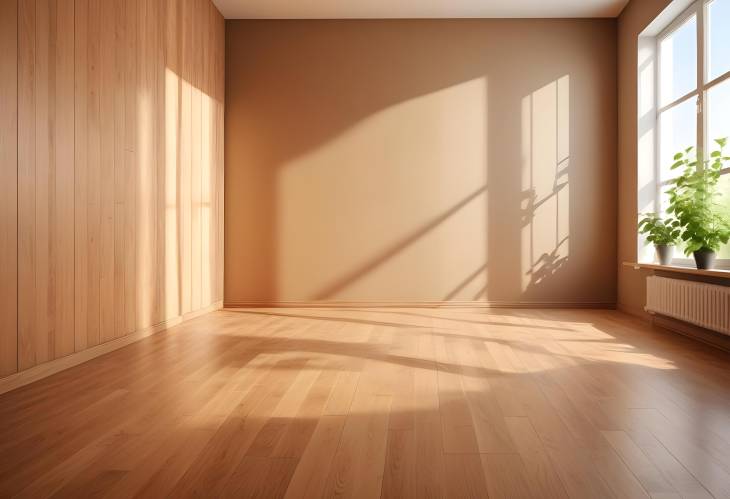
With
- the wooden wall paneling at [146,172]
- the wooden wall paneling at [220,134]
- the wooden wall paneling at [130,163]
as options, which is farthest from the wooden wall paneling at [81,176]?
the wooden wall paneling at [220,134]

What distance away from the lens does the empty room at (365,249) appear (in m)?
2.08

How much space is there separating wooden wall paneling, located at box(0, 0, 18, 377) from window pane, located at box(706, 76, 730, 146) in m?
4.63

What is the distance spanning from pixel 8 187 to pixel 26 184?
152mm

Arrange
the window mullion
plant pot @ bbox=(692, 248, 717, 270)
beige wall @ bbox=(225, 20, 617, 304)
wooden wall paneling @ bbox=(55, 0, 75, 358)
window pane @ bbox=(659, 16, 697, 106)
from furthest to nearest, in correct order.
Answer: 1. beige wall @ bbox=(225, 20, 617, 304)
2. window pane @ bbox=(659, 16, 697, 106)
3. the window mullion
4. plant pot @ bbox=(692, 248, 717, 270)
5. wooden wall paneling @ bbox=(55, 0, 75, 358)

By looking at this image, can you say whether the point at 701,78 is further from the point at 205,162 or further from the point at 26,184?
the point at 26,184

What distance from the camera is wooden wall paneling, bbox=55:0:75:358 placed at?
3.36 meters

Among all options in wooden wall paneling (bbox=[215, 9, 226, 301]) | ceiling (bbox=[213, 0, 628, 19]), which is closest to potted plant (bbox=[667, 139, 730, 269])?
ceiling (bbox=[213, 0, 628, 19])

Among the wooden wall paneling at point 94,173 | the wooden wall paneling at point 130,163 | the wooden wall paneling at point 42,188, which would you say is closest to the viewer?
the wooden wall paneling at point 42,188

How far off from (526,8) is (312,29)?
7.60ft

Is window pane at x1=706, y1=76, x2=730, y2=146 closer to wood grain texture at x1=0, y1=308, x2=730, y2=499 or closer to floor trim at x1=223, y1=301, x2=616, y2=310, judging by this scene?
wood grain texture at x1=0, y1=308, x2=730, y2=499

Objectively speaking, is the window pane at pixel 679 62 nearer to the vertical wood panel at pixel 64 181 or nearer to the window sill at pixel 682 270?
the window sill at pixel 682 270

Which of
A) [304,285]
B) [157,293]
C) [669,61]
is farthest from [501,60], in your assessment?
[157,293]

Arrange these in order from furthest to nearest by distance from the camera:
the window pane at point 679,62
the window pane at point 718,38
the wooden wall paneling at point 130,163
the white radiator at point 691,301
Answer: the window pane at point 679,62 < the window pane at point 718,38 < the wooden wall paneling at point 130,163 < the white radiator at point 691,301

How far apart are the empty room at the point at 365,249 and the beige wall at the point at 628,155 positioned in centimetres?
4
